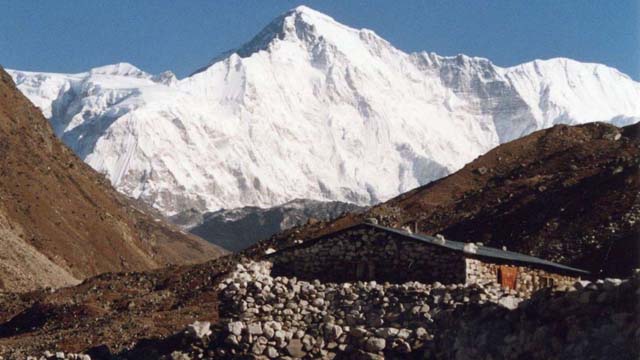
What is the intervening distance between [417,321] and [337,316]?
1653 millimetres

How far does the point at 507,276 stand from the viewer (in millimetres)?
21297

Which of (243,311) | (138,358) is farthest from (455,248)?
(138,358)

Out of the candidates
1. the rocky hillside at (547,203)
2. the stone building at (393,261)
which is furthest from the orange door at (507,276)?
the rocky hillside at (547,203)

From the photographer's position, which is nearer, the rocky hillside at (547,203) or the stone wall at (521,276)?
the stone wall at (521,276)

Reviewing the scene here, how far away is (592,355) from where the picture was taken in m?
13.2

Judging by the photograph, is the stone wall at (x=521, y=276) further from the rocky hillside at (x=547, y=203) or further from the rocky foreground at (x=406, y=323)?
the rocky hillside at (x=547, y=203)

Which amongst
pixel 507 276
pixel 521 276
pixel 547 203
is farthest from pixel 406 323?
pixel 547 203

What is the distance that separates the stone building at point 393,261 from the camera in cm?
2016

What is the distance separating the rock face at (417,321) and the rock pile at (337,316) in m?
0.02

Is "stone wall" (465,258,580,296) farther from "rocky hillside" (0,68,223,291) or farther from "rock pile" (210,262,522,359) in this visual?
"rocky hillside" (0,68,223,291)

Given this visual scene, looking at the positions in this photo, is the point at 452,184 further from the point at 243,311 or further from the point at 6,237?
the point at 243,311

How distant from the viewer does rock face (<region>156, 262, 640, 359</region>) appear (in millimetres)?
13492

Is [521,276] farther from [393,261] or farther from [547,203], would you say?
[547,203]

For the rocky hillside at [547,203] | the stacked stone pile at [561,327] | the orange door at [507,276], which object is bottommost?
the stacked stone pile at [561,327]
